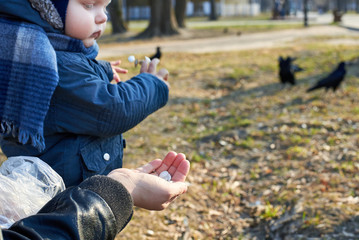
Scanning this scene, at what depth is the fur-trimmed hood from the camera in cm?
177

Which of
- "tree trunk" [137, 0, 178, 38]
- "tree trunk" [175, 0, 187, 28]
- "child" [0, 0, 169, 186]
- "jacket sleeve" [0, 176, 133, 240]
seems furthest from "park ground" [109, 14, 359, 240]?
"tree trunk" [175, 0, 187, 28]

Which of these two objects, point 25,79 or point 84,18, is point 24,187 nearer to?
point 25,79

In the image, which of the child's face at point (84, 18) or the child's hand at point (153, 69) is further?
the child's hand at point (153, 69)

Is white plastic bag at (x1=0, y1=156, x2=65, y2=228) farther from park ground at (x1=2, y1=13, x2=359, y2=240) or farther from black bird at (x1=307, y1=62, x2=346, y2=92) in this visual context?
black bird at (x1=307, y1=62, x2=346, y2=92)

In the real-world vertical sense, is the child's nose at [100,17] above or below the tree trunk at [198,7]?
below

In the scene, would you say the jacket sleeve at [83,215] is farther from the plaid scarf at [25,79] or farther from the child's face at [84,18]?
the child's face at [84,18]

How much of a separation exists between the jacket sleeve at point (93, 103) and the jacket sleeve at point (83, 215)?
1.81ft

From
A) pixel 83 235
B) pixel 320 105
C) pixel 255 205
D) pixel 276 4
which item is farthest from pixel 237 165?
pixel 276 4

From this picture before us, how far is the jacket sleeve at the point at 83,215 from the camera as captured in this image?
1.17m

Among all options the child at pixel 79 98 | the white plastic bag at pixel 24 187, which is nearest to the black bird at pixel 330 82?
the child at pixel 79 98

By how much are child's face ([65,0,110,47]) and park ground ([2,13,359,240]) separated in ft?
7.19

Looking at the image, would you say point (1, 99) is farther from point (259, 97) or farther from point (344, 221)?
point (259, 97)

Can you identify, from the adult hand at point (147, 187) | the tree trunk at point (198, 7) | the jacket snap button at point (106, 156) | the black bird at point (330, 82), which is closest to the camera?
the adult hand at point (147, 187)

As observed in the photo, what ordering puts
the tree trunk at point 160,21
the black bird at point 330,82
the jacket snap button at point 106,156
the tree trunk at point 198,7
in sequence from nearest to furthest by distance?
the jacket snap button at point 106,156 → the black bird at point 330,82 → the tree trunk at point 160,21 → the tree trunk at point 198,7
